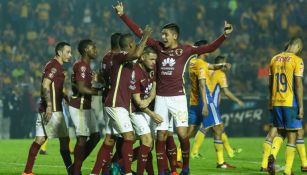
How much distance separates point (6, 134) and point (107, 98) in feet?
50.7

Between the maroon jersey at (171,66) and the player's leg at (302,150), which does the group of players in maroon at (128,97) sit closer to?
the maroon jersey at (171,66)

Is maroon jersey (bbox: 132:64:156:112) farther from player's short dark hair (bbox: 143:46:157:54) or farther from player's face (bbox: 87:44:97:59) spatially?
player's face (bbox: 87:44:97:59)

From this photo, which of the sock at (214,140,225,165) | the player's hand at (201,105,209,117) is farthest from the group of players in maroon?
the sock at (214,140,225,165)

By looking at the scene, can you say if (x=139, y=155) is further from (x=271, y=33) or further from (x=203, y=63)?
(x=271, y=33)

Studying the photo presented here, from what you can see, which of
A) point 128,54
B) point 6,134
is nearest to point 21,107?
point 6,134

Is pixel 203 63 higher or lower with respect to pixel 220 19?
lower

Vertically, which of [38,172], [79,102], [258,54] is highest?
[258,54]

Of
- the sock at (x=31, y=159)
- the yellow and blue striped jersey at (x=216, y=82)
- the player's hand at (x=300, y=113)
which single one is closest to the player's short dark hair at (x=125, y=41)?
the sock at (x=31, y=159)

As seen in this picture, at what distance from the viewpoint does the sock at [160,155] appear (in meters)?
12.1

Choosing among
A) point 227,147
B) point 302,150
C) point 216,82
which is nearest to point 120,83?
point 302,150

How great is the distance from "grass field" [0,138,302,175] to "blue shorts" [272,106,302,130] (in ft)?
5.15

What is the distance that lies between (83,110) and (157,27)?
2041cm

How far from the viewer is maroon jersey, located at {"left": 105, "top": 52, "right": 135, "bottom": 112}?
11086mm

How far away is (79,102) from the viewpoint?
1214 centimetres
